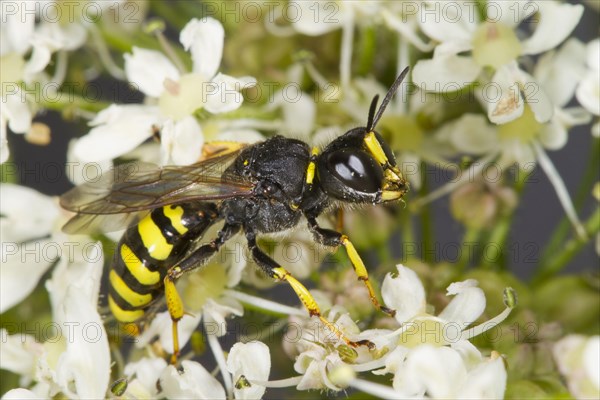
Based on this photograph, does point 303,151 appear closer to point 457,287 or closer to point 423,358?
point 457,287

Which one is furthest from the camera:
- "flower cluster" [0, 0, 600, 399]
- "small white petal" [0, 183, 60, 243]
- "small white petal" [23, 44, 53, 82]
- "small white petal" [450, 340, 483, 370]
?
"small white petal" [0, 183, 60, 243]

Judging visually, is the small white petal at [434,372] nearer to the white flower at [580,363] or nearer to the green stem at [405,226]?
the white flower at [580,363]

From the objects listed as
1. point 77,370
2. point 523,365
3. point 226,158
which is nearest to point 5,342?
point 77,370

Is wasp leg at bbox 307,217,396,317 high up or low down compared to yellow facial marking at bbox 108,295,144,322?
up

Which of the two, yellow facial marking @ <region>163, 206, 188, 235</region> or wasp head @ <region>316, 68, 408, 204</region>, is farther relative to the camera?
yellow facial marking @ <region>163, 206, 188, 235</region>

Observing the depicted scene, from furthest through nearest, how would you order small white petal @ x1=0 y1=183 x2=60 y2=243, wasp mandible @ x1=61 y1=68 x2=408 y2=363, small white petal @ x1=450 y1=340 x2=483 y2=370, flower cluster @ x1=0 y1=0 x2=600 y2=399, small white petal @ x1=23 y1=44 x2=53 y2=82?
small white petal @ x1=0 y1=183 x2=60 y2=243 < small white petal @ x1=23 y1=44 x2=53 y2=82 < wasp mandible @ x1=61 y1=68 x2=408 y2=363 < flower cluster @ x1=0 y1=0 x2=600 y2=399 < small white petal @ x1=450 y1=340 x2=483 y2=370

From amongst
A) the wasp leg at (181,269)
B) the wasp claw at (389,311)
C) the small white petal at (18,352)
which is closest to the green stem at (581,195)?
the wasp claw at (389,311)

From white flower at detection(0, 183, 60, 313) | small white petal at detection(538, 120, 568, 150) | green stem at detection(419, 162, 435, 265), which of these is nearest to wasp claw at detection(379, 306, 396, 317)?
green stem at detection(419, 162, 435, 265)

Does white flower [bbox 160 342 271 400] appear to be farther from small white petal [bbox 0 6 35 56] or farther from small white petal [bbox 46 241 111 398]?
small white petal [bbox 0 6 35 56]
